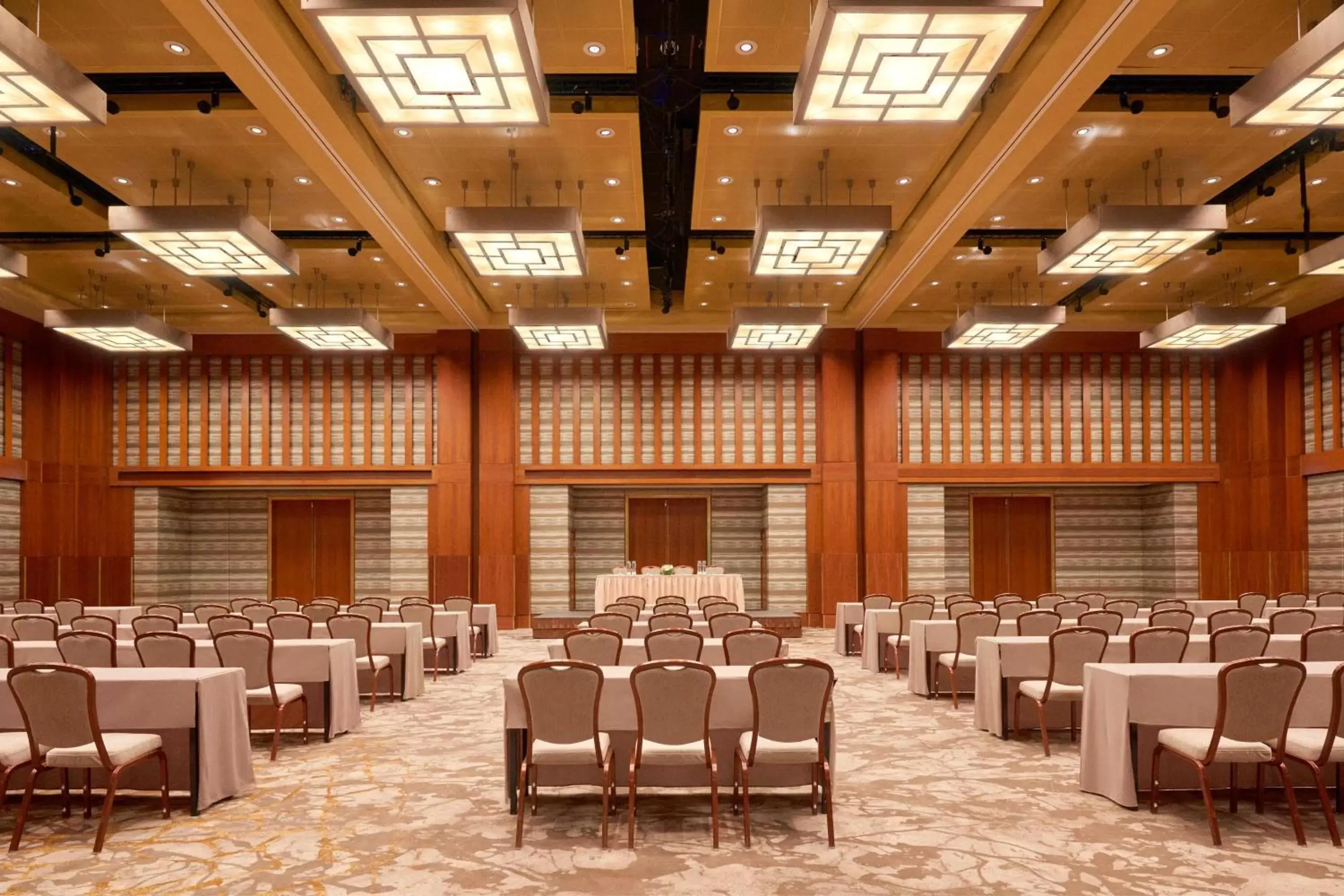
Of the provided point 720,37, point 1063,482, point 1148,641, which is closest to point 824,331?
point 1063,482

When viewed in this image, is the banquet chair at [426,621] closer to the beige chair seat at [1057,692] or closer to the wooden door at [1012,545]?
the beige chair seat at [1057,692]

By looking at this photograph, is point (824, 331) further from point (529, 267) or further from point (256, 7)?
point (256, 7)

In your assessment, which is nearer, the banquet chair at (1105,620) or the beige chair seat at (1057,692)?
the beige chair seat at (1057,692)

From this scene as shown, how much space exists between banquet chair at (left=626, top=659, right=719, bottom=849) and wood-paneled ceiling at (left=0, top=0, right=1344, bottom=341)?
564 centimetres

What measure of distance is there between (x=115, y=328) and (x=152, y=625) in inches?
259

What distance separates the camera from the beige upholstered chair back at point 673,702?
560 cm

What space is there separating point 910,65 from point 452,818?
5.92m

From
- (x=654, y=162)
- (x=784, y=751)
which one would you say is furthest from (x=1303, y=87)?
(x=654, y=162)

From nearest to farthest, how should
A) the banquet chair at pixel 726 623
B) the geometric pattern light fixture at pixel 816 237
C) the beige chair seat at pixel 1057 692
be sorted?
the beige chair seat at pixel 1057 692 < the banquet chair at pixel 726 623 < the geometric pattern light fixture at pixel 816 237

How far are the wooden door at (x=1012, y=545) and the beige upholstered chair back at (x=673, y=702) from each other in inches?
666

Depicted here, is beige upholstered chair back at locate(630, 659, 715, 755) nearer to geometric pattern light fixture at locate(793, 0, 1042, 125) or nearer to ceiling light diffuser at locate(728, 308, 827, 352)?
geometric pattern light fixture at locate(793, 0, 1042, 125)

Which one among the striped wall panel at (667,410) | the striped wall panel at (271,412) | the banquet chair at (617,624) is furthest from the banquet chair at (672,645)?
the striped wall panel at (271,412)

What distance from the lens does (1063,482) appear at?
19984 millimetres

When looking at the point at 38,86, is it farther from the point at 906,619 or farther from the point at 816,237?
the point at 906,619
